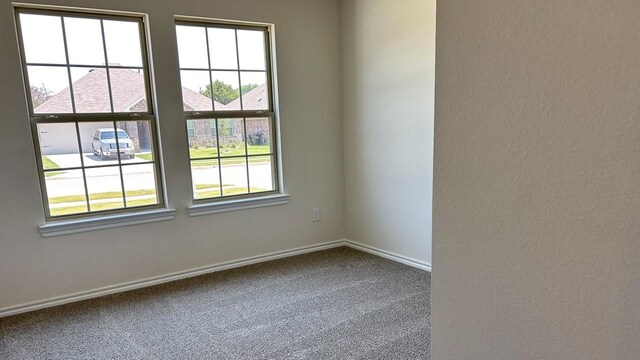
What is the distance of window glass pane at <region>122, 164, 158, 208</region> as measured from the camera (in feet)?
9.71

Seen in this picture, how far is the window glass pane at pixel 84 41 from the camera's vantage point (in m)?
2.66

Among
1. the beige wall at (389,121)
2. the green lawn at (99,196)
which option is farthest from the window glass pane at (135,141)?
the beige wall at (389,121)

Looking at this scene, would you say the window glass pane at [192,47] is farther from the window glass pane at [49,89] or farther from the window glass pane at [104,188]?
the window glass pane at [104,188]

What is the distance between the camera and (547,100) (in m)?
0.73

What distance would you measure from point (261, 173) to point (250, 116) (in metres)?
0.54

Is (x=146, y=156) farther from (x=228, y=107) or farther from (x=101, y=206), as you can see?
(x=228, y=107)

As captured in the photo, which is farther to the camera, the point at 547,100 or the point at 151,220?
the point at 151,220

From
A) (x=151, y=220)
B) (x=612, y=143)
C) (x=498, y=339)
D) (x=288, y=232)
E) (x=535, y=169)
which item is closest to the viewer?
(x=612, y=143)

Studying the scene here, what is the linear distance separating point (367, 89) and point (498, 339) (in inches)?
112

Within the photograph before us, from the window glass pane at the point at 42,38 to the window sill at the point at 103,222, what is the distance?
1.16 metres

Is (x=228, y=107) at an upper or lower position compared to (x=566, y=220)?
upper

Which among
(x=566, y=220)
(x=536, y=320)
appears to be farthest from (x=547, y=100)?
(x=536, y=320)

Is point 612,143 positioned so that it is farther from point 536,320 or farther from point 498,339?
point 498,339

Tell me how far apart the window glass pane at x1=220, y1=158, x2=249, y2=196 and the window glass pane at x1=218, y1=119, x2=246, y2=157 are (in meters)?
0.07
